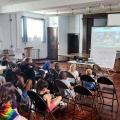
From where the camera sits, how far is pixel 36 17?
434 inches

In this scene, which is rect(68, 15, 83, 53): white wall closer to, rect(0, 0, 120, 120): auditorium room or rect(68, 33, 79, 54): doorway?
rect(0, 0, 120, 120): auditorium room

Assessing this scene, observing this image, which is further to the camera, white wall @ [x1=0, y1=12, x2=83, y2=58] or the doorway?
the doorway

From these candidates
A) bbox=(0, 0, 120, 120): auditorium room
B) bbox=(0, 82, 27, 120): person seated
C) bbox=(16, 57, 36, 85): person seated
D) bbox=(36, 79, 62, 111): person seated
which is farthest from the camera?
bbox=(16, 57, 36, 85): person seated

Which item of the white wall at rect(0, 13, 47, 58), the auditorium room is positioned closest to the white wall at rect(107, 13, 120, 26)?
the auditorium room

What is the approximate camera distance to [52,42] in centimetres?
1188

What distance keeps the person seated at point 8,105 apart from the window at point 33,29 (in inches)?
334

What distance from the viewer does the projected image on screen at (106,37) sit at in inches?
314

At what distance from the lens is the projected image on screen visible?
798 cm

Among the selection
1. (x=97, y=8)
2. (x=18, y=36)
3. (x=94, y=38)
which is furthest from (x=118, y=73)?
(x=18, y=36)

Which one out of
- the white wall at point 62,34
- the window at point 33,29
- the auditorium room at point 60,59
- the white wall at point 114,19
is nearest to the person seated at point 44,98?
the auditorium room at point 60,59

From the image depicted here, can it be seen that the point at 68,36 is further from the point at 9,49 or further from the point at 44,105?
the point at 44,105

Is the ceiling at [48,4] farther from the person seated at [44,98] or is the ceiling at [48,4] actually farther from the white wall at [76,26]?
the person seated at [44,98]

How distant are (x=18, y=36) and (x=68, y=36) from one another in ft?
11.3

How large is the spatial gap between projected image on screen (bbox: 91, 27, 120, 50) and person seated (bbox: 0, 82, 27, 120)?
263 inches
